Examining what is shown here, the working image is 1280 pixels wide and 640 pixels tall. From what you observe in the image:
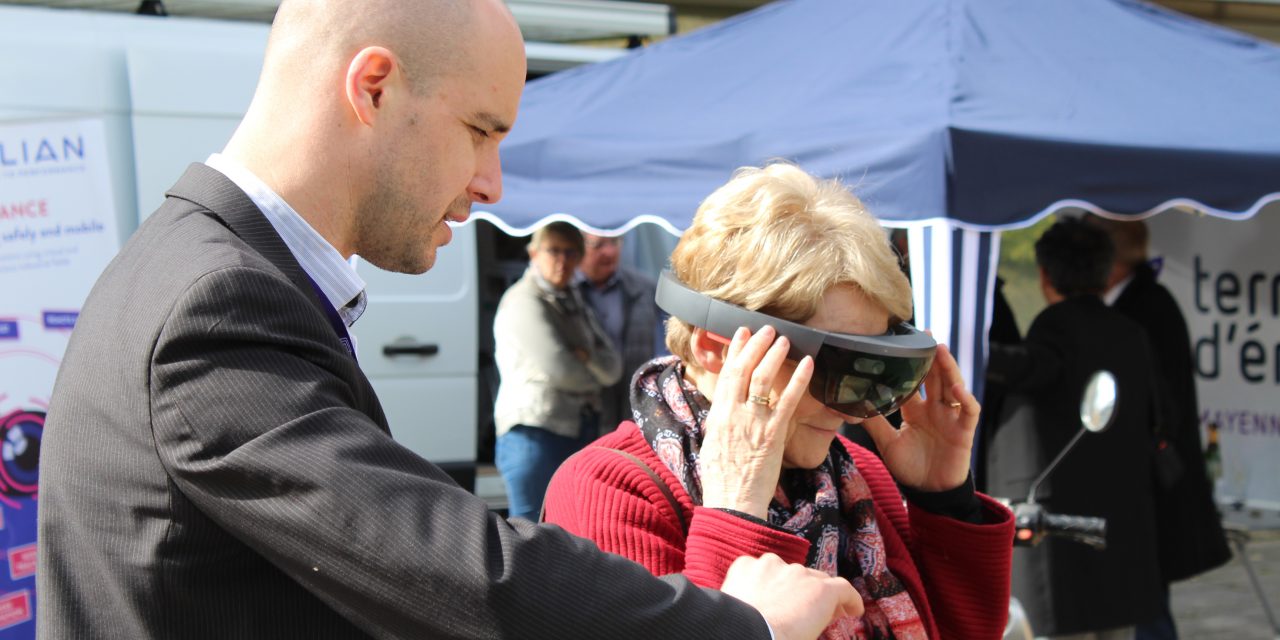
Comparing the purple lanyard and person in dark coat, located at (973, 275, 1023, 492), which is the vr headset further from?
person in dark coat, located at (973, 275, 1023, 492)

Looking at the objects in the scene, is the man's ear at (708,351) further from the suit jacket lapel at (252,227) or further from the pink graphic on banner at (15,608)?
the pink graphic on banner at (15,608)

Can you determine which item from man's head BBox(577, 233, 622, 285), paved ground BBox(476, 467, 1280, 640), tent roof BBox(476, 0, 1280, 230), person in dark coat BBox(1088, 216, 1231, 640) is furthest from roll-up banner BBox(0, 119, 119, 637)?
person in dark coat BBox(1088, 216, 1231, 640)

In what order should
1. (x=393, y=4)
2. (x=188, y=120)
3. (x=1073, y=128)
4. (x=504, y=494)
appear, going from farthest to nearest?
(x=504, y=494), (x=188, y=120), (x=1073, y=128), (x=393, y=4)

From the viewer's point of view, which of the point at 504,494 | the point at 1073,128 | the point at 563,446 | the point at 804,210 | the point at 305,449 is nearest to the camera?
the point at 305,449

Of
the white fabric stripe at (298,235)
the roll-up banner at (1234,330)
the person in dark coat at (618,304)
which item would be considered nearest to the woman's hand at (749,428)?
the white fabric stripe at (298,235)

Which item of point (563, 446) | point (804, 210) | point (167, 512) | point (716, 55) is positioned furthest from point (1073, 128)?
point (167, 512)

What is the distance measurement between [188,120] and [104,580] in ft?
12.2

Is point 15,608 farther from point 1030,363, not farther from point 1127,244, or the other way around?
point 1127,244

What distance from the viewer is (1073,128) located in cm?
338

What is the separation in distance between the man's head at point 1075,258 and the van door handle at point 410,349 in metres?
2.41

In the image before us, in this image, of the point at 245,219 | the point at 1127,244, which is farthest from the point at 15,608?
the point at 1127,244

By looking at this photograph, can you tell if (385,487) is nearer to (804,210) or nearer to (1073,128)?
(804,210)

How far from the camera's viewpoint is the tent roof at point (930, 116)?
3.19 meters

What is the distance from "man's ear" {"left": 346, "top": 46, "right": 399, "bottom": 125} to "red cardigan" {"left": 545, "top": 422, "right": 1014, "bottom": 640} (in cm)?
60
